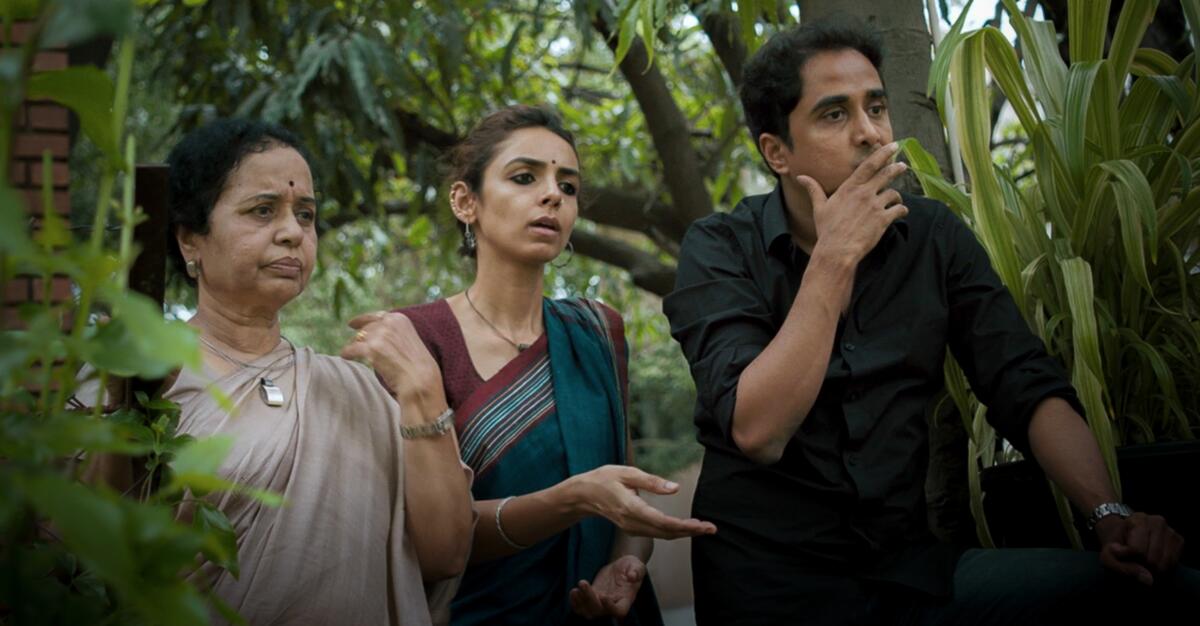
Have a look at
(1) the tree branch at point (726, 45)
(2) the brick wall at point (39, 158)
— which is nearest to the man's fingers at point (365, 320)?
(2) the brick wall at point (39, 158)

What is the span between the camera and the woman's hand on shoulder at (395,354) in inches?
88.6

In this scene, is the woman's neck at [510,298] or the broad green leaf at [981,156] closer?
the broad green leaf at [981,156]

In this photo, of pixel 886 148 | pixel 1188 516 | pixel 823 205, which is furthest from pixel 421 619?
pixel 1188 516

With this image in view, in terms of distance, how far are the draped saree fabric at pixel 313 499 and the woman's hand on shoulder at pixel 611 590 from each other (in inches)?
11.4

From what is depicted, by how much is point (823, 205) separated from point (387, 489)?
3.22ft

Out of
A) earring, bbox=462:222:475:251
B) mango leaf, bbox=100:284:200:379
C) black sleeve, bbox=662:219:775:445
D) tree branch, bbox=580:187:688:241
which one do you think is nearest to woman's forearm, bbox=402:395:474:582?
black sleeve, bbox=662:219:775:445

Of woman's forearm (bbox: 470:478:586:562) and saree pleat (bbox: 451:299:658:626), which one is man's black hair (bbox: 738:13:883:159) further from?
woman's forearm (bbox: 470:478:586:562)

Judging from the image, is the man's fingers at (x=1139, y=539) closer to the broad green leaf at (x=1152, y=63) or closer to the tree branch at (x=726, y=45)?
the broad green leaf at (x=1152, y=63)

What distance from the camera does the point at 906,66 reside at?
9.55 feet

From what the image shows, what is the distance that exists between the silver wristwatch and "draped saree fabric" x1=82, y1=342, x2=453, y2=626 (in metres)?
1.18

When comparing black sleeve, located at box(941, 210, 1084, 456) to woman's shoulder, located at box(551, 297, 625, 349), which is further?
woman's shoulder, located at box(551, 297, 625, 349)

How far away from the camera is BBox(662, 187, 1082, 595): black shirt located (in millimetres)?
2086

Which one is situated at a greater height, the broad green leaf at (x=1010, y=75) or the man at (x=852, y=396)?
the broad green leaf at (x=1010, y=75)

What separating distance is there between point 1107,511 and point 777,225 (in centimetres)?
79
